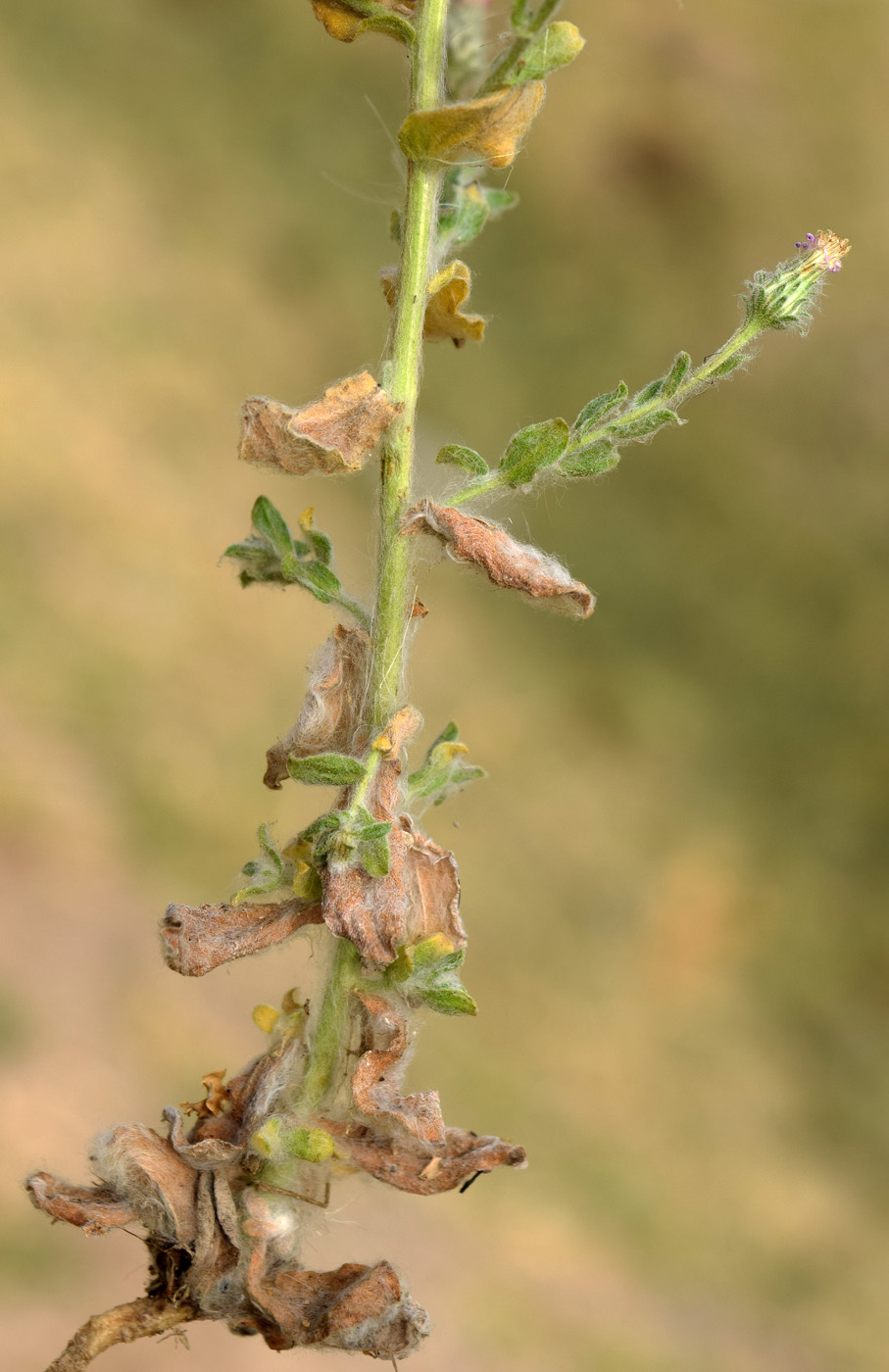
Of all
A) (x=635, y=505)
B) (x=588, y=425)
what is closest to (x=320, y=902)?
(x=588, y=425)

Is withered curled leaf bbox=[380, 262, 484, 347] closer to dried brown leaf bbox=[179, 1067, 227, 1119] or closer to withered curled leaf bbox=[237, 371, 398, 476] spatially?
withered curled leaf bbox=[237, 371, 398, 476]

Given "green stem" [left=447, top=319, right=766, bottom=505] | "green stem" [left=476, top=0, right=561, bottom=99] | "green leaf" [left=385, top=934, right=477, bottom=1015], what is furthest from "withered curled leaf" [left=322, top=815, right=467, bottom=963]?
"green stem" [left=476, top=0, right=561, bottom=99]

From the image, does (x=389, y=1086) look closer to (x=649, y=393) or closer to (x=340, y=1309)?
(x=340, y=1309)

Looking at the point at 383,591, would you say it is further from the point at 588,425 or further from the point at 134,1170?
the point at 134,1170

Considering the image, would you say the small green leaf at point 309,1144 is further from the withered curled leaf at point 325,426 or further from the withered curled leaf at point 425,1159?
the withered curled leaf at point 325,426

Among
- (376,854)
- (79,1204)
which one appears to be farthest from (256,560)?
(79,1204)

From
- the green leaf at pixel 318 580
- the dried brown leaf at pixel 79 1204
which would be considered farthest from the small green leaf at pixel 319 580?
the dried brown leaf at pixel 79 1204
